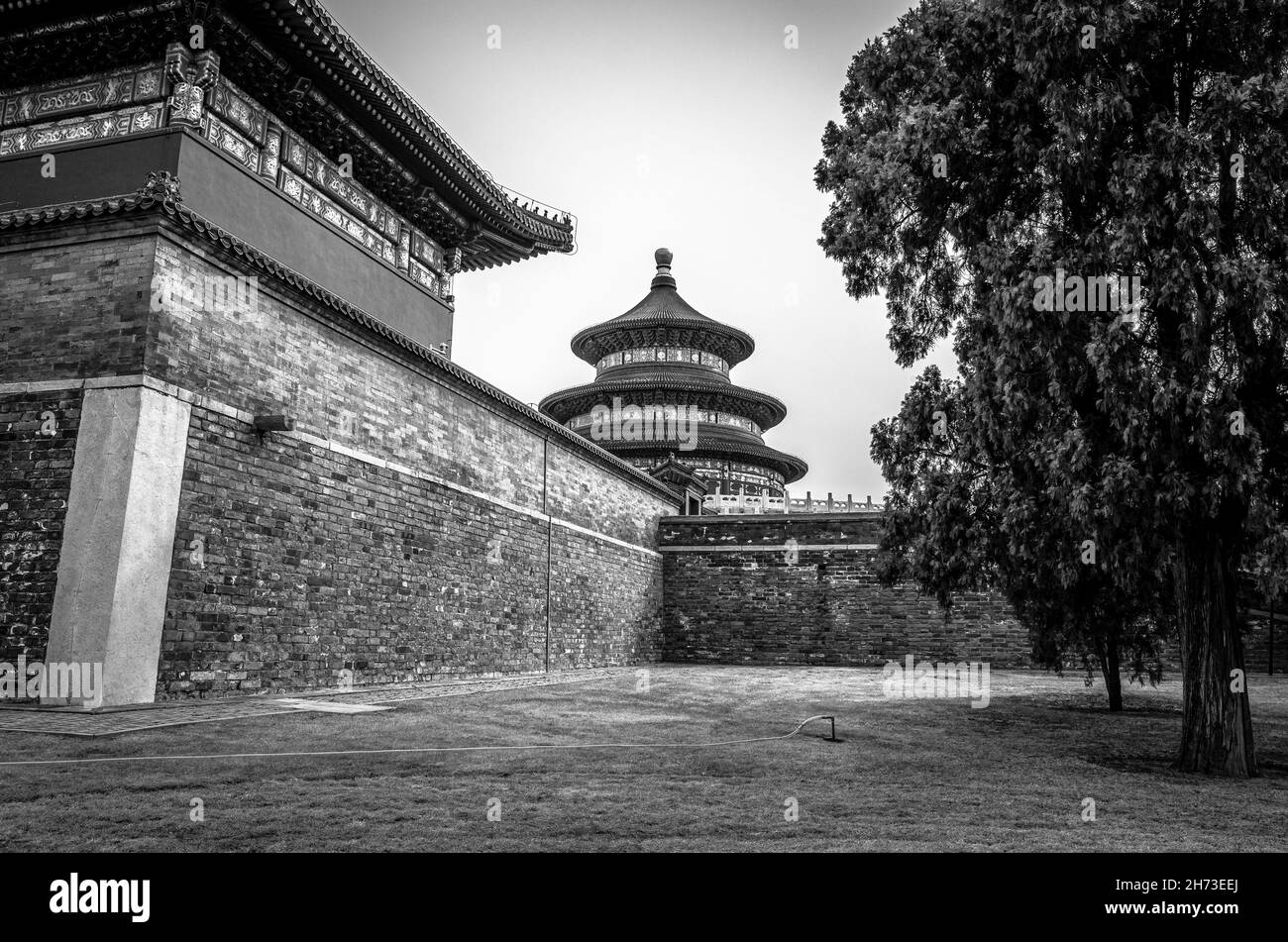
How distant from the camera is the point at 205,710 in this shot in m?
7.54

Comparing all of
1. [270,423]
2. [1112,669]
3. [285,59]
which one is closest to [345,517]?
[270,423]

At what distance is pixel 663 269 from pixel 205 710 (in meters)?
28.0

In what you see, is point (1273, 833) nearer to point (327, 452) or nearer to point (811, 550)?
point (327, 452)

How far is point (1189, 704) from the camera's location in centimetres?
647

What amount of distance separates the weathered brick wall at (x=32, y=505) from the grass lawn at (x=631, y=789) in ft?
8.17

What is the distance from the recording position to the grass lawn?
366 centimetres

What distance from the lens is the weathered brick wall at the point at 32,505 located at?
8016 mm

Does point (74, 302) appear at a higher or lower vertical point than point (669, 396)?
lower

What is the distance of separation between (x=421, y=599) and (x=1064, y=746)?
830 centimetres

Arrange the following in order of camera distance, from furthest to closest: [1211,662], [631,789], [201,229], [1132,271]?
[201,229] → [1211,662] → [1132,271] → [631,789]

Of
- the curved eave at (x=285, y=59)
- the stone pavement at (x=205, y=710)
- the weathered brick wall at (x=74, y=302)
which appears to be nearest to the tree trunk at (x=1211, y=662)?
the stone pavement at (x=205, y=710)

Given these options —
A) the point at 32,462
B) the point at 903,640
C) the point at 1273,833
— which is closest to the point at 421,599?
the point at 32,462

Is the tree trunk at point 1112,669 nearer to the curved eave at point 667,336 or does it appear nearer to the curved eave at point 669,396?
the curved eave at point 669,396

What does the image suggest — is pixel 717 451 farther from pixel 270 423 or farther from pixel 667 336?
pixel 270 423
